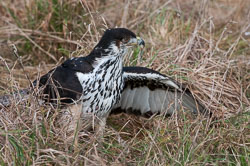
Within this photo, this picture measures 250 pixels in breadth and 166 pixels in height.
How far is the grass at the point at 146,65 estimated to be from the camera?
400cm

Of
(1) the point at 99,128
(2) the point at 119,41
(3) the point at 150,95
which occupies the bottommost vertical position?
(1) the point at 99,128

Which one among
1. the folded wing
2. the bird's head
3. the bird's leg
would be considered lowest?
the bird's leg

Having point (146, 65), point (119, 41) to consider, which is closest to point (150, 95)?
point (146, 65)

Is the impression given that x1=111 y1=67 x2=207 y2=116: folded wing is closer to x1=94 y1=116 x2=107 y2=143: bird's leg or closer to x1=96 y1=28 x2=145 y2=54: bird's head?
x1=96 y1=28 x2=145 y2=54: bird's head

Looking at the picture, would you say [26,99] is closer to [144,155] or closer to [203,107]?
[144,155]

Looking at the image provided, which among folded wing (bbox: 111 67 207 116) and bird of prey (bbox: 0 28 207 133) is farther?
folded wing (bbox: 111 67 207 116)

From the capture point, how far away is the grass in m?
4.00

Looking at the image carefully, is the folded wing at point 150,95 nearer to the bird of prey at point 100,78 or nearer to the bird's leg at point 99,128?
the bird of prey at point 100,78

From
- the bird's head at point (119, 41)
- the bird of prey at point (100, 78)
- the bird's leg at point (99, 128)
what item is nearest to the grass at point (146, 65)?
the bird's leg at point (99, 128)

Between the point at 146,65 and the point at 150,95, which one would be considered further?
the point at 146,65

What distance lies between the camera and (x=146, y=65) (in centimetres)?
591

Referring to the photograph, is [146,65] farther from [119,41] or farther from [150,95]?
[119,41]

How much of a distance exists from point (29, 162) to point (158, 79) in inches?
69.7

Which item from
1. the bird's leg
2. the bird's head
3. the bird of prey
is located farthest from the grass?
the bird's head
